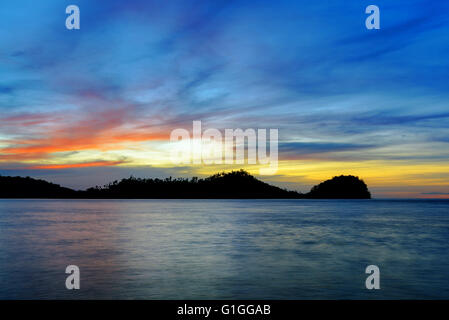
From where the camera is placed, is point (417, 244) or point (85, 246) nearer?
point (85, 246)

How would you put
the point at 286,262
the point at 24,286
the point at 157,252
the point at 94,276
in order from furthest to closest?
the point at 157,252
the point at 286,262
the point at 94,276
the point at 24,286

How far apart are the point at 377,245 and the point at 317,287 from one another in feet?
70.4

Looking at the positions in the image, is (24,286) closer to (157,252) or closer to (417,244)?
(157,252)

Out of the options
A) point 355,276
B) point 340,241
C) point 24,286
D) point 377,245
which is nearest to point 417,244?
point 377,245

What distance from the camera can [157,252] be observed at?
105ft

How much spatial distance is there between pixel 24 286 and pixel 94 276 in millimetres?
3509

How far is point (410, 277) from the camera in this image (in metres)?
22.8
